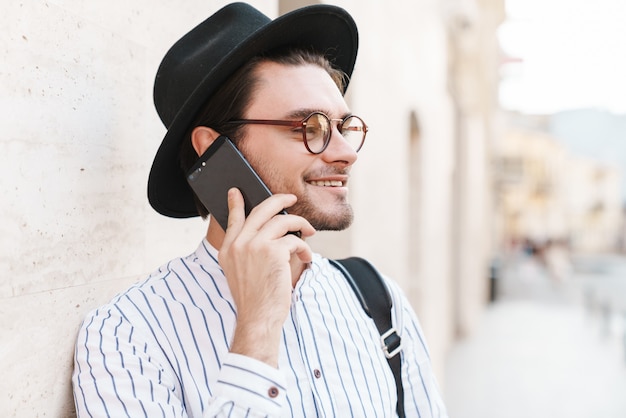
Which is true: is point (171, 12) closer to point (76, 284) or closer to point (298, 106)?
point (298, 106)

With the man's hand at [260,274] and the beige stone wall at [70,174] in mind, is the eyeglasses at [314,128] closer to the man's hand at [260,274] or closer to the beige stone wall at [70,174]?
the man's hand at [260,274]

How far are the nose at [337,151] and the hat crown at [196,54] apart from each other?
36cm

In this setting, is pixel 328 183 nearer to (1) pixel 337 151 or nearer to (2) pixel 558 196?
(1) pixel 337 151

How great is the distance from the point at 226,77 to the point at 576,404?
29.1ft

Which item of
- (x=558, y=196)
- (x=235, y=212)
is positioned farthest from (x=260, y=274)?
(x=558, y=196)

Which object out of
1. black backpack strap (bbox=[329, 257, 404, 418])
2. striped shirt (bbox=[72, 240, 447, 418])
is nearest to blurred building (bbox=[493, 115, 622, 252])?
black backpack strap (bbox=[329, 257, 404, 418])

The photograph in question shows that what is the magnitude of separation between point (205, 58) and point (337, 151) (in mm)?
439

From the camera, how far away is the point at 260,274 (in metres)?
1.49

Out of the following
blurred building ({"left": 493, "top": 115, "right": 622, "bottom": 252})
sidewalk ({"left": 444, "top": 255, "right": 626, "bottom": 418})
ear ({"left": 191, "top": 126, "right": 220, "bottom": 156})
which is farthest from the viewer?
blurred building ({"left": 493, "top": 115, "right": 622, "bottom": 252})

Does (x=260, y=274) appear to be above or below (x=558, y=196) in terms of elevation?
above

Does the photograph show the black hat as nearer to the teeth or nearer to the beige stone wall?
the beige stone wall

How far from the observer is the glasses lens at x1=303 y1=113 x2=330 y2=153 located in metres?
1.77

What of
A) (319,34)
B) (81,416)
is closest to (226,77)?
(319,34)

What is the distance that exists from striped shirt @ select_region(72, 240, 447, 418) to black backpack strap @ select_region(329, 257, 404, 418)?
0.02 metres
